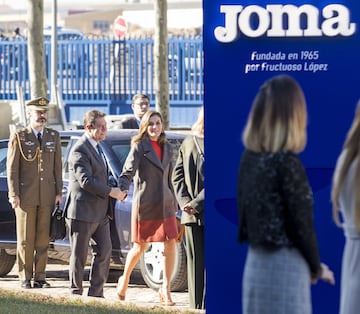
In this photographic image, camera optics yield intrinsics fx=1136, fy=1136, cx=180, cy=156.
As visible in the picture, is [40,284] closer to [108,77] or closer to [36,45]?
[36,45]

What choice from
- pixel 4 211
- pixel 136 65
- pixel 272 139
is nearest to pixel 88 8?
pixel 136 65

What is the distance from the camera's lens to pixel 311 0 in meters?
7.30

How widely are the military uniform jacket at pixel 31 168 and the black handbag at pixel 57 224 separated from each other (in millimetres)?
95

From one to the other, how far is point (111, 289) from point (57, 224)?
3.11ft

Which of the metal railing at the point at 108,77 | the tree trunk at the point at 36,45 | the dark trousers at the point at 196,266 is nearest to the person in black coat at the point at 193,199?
the dark trousers at the point at 196,266

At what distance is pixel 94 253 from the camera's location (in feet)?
35.7

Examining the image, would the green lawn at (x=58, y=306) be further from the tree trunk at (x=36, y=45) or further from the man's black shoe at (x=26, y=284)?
the tree trunk at (x=36, y=45)

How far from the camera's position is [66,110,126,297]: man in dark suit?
1062 centimetres

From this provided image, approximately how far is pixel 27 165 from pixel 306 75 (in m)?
4.83

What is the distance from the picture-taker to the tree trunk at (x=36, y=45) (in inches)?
750

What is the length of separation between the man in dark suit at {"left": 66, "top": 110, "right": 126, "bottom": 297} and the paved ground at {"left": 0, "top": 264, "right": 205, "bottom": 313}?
0.28 metres

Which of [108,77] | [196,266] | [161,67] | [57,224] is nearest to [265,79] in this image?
[196,266]

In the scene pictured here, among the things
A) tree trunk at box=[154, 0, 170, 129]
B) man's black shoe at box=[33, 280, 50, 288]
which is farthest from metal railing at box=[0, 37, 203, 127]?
man's black shoe at box=[33, 280, 50, 288]

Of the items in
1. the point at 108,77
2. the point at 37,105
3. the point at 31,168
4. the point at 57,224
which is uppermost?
the point at 108,77
